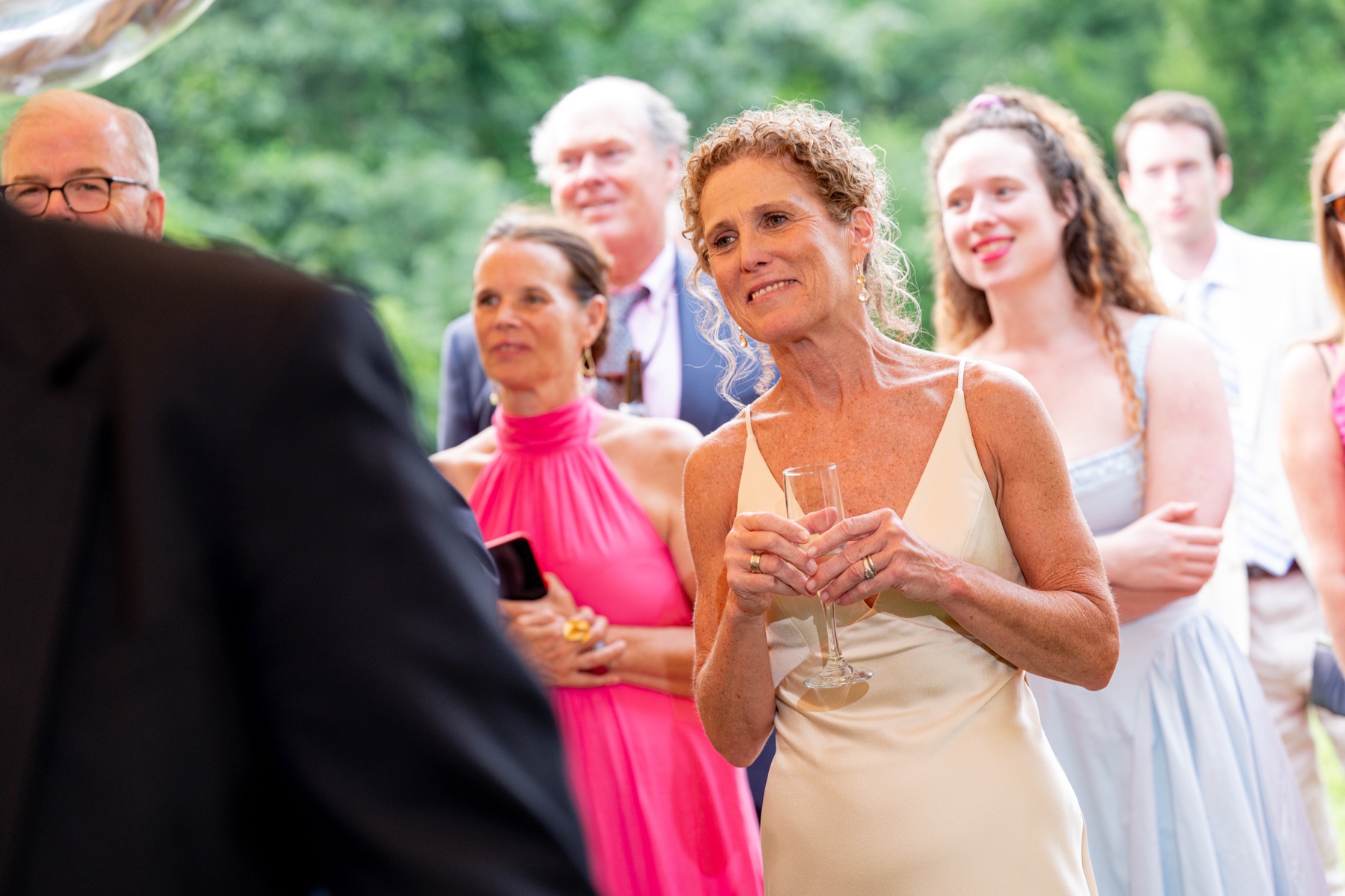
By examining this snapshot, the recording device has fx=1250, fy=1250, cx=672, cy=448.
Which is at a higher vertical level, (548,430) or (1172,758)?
(548,430)

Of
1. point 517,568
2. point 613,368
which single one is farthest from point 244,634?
point 613,368

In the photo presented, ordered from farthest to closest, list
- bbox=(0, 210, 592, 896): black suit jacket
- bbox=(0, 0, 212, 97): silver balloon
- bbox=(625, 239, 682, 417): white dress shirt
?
bbox=(625, 239, 682, 417): white dress shirt
bbox=(0, 0, 212, 97): silver balloon
bbox=(0, 210, 592, 896): black suit jacket

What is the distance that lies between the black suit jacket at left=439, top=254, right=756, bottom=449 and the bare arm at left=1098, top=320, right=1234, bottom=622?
43.4 inches

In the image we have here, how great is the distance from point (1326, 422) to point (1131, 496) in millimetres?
745

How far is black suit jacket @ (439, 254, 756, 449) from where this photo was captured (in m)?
3.79

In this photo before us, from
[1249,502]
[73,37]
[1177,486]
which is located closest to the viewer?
[73,37]

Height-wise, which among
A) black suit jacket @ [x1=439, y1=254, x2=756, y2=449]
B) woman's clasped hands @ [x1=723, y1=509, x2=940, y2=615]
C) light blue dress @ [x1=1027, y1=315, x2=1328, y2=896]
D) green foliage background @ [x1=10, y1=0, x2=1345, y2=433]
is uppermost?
green foliage background @ [x1=10, y1=0, x2=1345, y2=433]

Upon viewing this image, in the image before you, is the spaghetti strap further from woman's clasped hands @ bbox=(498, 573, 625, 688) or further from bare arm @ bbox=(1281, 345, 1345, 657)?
woman's clasped hands @ bbox=(498, 573, 625, 688)

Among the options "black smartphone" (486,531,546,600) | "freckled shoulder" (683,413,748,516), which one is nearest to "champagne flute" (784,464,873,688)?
"freckled shoulder" (683,413,748,516)

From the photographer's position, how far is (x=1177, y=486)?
121 inches

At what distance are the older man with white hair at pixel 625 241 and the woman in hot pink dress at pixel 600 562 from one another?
42 centimetres

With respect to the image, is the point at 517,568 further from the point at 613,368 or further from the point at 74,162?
the point at 74,162

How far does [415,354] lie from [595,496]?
8610 millimetres

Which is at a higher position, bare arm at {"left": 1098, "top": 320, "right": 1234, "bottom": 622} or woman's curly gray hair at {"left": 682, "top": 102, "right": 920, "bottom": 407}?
woman's curly gray hair at {"left": 682, "top": 102, "right": 920, "bottom": 407}
